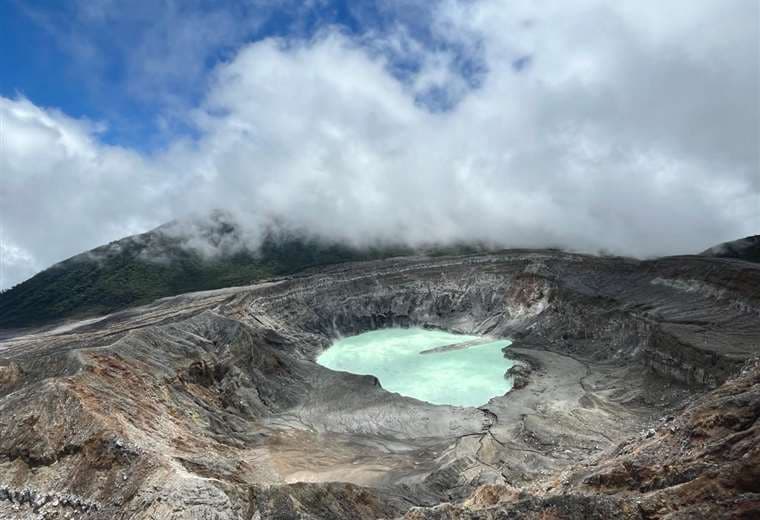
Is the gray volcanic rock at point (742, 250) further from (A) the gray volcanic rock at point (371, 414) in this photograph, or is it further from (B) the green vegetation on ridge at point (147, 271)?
(B) the green vegetation on ridge at point (147, 271)

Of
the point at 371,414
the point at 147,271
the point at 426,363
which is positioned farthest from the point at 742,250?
the point at 147,271

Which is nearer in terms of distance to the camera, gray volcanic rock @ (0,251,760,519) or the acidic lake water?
gray volcanic rock @ (0,251,760,519)

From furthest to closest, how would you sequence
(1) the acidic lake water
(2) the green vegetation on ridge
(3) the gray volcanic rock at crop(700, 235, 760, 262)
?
(2) the green vegetation on ridge
(3) the gray volcanic rock at crop(700, 235, 760, 262)
(1) the acidic lake water

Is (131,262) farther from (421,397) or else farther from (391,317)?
(421,397)

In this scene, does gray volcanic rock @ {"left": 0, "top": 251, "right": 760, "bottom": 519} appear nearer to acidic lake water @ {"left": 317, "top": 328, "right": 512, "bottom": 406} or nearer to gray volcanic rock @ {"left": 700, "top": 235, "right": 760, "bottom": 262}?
acidic lake water @ {"left": 317, "top": 328, "right": 512, "bottom": 406}

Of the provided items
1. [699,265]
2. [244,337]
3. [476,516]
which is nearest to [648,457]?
[476,516]

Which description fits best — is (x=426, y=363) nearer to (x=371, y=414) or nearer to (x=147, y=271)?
(x=371, y=414)

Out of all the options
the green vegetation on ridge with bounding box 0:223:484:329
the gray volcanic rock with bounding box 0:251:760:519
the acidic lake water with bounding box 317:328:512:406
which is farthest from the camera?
the green vegetation on ridge with bounding box 0:223:484:329

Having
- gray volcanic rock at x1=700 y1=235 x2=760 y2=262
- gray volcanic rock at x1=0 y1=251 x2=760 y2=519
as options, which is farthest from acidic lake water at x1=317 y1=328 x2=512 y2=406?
gray volcanic rock at x1=700 y1=235 x2=760 y2=262
